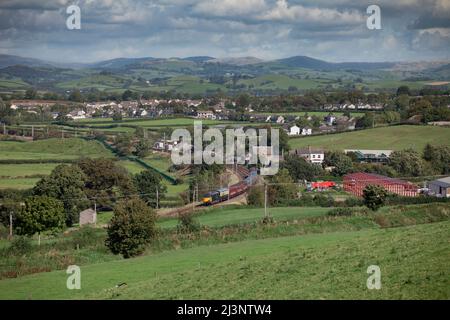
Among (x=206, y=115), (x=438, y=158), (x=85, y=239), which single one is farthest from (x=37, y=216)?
(x=206, y=115)

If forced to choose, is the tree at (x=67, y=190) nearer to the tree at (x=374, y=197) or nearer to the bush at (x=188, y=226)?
the bush at (x=188, y=226)

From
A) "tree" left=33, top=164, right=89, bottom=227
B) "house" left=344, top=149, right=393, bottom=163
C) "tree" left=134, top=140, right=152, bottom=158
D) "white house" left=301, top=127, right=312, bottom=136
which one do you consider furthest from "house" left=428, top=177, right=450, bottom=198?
"white house" left=301, top=127, right=312, bottom=136

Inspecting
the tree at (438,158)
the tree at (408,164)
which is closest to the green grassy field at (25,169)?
the tree at (408,164)

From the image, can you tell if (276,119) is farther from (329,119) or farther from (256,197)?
(256,197)

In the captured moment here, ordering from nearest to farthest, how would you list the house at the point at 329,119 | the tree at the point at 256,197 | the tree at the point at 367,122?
the tree at the point at 256,197, the tree at the point at 367,122, the house at the point at 329,119

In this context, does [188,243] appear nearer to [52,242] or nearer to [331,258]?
[52,242]
